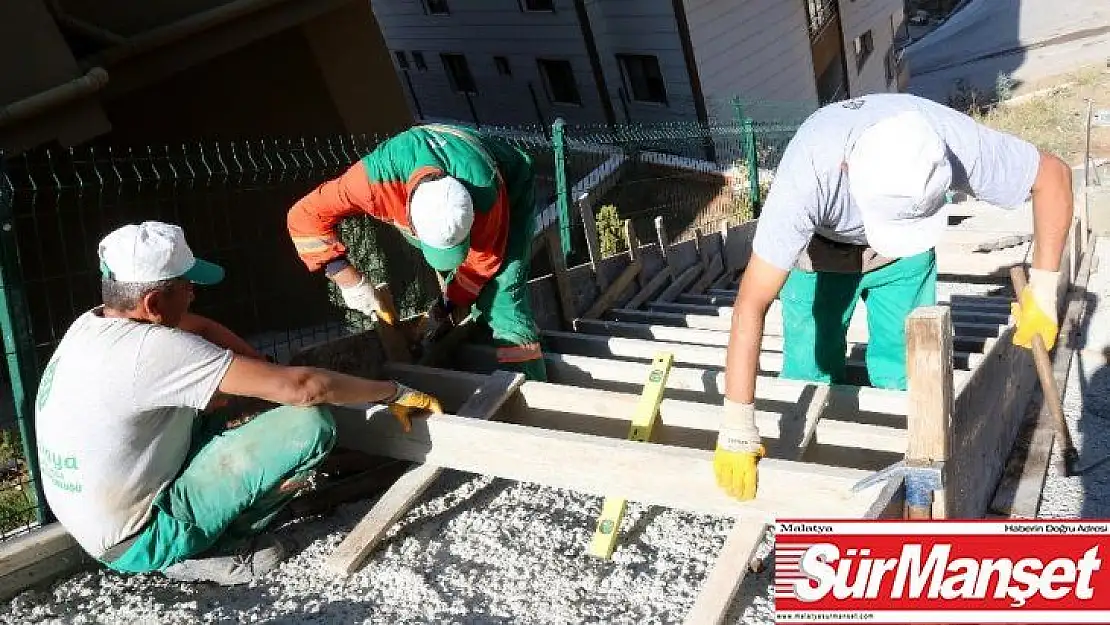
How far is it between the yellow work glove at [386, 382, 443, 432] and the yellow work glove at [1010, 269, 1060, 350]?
235 cm

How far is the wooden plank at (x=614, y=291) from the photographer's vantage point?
241 inches

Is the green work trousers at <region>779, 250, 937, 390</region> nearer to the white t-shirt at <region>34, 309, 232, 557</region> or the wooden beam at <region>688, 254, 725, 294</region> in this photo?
the white t-shirt at <region>34, 309, 232, 557</region>

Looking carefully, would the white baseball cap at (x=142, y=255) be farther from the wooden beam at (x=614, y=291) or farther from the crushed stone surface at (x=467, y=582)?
the wooden beam at (x=614, y=291)

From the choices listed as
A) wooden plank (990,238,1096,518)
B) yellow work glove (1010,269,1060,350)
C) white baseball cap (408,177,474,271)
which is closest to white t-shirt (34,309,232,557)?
Answer: white baseball cap (408,177,474,271)

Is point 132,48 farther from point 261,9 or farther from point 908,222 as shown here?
point 908,222

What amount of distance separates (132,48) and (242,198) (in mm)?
1929

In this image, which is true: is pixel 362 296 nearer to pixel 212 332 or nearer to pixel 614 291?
pixel 212 332

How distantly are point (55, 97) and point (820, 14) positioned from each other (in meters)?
15.1

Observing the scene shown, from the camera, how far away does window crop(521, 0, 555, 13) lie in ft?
52.2

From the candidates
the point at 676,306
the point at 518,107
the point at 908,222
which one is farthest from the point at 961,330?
the point at 518,107

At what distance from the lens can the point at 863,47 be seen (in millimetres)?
20172

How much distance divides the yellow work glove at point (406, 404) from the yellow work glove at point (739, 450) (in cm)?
125

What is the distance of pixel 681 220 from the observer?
46.0 feet

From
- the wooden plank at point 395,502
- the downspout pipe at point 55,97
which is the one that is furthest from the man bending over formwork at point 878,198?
the downspout pipe at point 55,97
